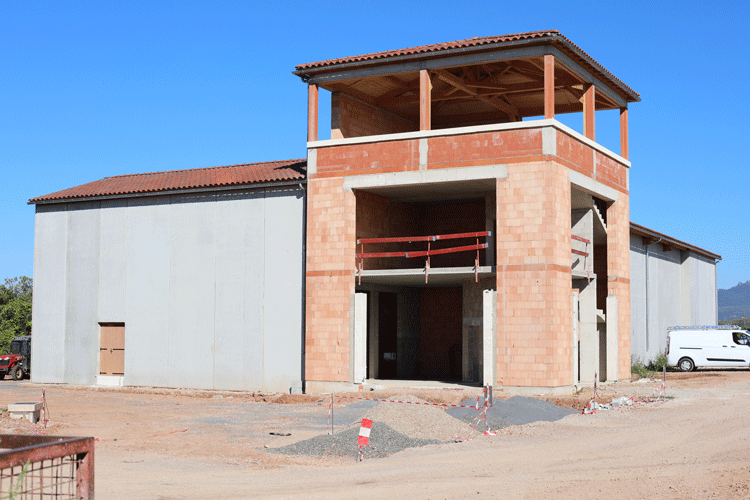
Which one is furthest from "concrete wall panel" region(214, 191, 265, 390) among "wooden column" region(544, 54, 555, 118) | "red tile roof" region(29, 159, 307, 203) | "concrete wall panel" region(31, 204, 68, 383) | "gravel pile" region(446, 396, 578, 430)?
"gravel pile" region(446, 396, 578, 430)

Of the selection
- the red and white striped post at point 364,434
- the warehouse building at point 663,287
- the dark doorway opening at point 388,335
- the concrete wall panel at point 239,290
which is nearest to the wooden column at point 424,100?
the concrete wall panel at point 239,290

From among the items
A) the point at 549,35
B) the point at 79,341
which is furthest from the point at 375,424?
the point at 79,341

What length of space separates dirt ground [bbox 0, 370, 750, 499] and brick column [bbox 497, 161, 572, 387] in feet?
3.73

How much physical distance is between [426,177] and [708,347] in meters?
17.9

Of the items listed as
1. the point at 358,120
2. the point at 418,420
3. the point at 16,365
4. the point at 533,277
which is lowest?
the point at 16,365

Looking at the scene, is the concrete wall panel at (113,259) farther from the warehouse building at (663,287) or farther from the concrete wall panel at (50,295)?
the warehouse building at (663,287)

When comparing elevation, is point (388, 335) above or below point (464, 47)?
below

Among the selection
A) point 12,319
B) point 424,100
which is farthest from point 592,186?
point 12,319

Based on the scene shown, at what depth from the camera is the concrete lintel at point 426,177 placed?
2361 centimetres

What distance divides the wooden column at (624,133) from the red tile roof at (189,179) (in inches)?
431

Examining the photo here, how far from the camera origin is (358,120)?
28156 millimetres

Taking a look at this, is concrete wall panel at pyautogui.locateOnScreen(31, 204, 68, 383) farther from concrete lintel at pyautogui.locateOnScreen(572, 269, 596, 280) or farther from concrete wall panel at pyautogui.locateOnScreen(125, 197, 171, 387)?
concrete lintel at pyautogui.locateOnScreen(572, 269, 596, 280)

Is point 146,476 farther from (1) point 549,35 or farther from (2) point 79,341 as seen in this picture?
(2) point 79,341

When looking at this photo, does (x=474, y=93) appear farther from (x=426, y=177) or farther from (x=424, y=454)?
(x=424, y=454)
